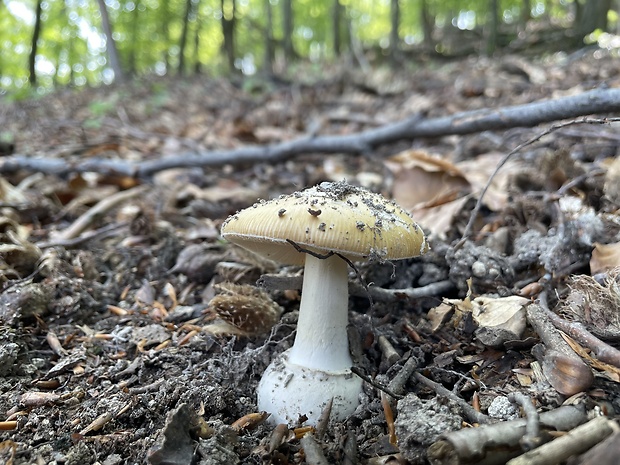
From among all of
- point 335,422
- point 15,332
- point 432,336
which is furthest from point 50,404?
point 432,336

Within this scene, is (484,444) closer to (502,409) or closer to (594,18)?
(502,409)

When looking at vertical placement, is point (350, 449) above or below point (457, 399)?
below

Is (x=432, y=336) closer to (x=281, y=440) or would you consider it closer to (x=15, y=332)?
(x=281, y=440)

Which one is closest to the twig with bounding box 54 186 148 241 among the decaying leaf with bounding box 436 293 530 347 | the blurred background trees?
the decaying leaf with bounding box 436 293 530 347

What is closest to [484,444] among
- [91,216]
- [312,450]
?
[312,450]

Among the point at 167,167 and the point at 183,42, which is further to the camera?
the point at 183,42

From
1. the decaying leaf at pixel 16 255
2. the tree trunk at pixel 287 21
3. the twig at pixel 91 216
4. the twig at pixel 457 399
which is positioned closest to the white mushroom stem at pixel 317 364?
the twig at pixel 457 399

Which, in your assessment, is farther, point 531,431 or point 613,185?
point 613,185
